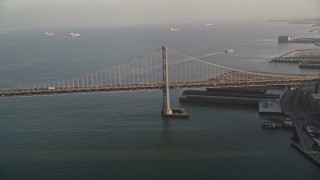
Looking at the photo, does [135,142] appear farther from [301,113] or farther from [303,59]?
[303,59]

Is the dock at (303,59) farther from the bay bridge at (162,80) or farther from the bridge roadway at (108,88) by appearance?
the bridge roadway at (108,88)

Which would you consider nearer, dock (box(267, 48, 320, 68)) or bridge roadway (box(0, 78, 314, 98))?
bridge roadway (box(0, 78, 314, 98))

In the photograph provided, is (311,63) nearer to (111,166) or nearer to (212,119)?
(212,119)

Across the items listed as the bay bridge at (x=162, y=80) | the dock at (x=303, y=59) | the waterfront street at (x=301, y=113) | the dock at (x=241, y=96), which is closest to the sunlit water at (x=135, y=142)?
the waterfront street at (x=301, y=113)

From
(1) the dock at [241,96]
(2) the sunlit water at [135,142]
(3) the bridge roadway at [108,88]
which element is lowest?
(2) the sunlit water at [135,142]

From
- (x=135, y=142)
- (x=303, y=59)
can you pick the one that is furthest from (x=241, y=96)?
(x=303, y=59)

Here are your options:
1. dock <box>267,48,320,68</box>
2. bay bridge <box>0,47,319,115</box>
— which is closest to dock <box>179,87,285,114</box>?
bay bridge <box>0,47,319,115</box>

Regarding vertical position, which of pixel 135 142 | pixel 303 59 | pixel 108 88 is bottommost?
pixel 135 142

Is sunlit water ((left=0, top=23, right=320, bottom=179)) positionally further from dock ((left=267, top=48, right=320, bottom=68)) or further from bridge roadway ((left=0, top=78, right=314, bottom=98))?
dock ((left=267, top=48, right=320, bottom=68))
